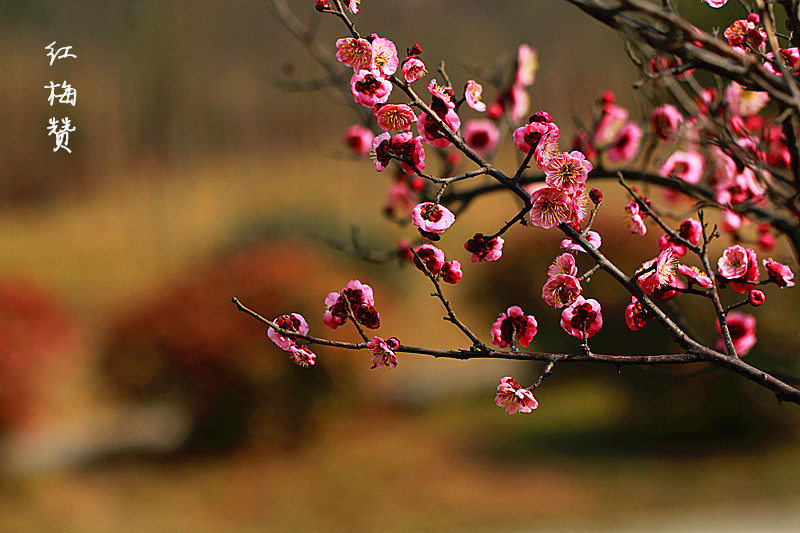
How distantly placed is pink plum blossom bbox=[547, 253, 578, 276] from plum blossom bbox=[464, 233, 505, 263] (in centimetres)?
7

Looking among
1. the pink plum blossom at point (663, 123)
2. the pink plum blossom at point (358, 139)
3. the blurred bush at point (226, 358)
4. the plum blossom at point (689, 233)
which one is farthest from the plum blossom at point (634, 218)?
the blurred bush at point (226, 358)

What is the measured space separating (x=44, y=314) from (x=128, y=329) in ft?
1.96

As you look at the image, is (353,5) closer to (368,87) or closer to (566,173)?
(368,87)

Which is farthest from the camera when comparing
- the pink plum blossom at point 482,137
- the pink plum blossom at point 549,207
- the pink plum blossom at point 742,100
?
the pink plum blossom at point 482,137

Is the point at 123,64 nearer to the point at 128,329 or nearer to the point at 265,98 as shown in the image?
the point at 265,98

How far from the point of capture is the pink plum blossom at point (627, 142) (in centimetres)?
225

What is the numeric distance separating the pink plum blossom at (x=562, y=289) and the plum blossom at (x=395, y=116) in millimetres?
281

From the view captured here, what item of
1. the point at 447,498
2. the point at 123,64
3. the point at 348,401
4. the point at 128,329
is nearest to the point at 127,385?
the point at 128,329

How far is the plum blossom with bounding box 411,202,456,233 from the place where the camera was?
36.4 inches

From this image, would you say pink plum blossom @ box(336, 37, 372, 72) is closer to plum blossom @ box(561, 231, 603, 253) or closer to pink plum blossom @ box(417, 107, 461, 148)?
pink plum blossom @ box(417, 107, 461, 148)

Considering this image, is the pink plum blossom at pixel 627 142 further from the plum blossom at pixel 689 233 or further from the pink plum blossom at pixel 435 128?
the pink plum blossom at pixel 435 128

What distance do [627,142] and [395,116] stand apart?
4.89ft

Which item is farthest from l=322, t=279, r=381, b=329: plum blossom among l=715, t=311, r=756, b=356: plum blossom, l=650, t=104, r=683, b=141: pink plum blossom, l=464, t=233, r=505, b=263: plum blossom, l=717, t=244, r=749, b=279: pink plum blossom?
l=650, t=104, r=683, b=141: pink plum blossom

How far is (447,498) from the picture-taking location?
198 inches
